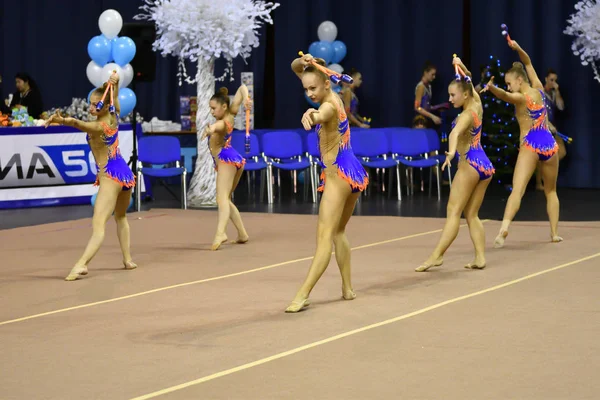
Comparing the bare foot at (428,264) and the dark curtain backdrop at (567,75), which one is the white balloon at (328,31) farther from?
the bare foot at (428,264)

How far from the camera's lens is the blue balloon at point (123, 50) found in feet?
43.4

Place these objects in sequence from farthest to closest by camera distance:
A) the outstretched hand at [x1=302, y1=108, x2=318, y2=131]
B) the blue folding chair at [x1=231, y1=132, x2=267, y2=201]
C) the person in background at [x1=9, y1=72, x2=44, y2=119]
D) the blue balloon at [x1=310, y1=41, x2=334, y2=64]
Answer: the blue balloon at [x1=310, y1=41, x2=334, y2=64], the person in background at [x1=9, y1=72, x2=44, y2=119], the blue folding chair at [x1=231, y1=132, x2=267, y2=201], the outstretched hand at [x1=302, y1=108, x2=318, y2=131]

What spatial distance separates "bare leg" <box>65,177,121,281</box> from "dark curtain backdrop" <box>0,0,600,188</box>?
9.37 meters

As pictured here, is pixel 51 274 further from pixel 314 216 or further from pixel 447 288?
pixel 314 216

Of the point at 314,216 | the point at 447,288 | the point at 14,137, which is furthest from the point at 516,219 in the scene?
the point at 14,137

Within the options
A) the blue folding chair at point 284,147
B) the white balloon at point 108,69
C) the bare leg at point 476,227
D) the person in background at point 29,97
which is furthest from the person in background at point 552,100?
the person in background at point 29,97

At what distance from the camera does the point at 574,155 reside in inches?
619

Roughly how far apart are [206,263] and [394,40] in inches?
A: 377

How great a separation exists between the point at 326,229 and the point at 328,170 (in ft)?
1.30

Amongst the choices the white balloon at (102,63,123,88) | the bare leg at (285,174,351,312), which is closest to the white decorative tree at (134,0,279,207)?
the white balloon at (102,63,123,88)

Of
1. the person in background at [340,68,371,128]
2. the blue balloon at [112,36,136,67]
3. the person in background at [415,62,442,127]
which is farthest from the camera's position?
the person in background at [415,62,442,127]

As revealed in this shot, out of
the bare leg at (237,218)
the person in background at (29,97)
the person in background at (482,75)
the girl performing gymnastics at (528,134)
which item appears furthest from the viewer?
the person in background at (29,97)

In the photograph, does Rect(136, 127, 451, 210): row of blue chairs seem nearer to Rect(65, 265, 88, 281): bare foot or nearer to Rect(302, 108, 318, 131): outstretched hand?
Rect(65, 265, 88, 281): bare foot

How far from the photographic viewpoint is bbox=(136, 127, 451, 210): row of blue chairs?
13.7 metres
